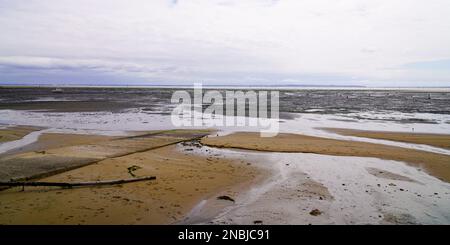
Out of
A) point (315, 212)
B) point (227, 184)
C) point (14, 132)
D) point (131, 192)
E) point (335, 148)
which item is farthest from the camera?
point (14, 132)

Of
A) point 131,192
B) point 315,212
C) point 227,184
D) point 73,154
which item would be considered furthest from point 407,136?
point 73,154

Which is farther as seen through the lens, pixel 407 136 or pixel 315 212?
pixel 407 136

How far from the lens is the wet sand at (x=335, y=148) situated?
1203 centimetres

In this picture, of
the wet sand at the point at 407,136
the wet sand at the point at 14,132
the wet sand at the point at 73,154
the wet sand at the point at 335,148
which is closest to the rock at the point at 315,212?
the wet sand at the point at 335,148

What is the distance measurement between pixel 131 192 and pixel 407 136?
15.9 metres

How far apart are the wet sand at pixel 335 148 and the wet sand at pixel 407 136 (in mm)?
2565

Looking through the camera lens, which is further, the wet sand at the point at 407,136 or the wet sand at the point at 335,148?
the wet sand at the point at 407,136

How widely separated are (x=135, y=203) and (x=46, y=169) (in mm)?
4064

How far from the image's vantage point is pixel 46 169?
32.5ft

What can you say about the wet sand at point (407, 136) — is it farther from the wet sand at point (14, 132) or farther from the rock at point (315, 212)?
the wet sand at point (14, 132)

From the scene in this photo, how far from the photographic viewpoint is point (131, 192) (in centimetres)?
827

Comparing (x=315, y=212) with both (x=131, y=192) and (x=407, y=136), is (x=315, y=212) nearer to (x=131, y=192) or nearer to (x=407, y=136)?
(x=131, y=192)
